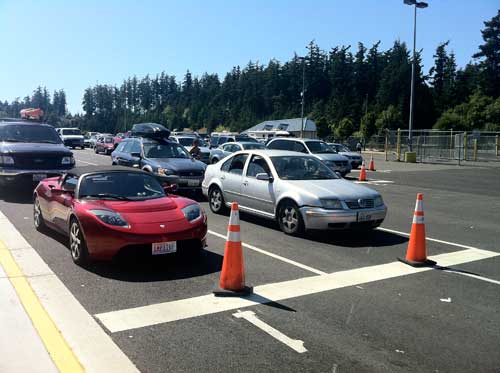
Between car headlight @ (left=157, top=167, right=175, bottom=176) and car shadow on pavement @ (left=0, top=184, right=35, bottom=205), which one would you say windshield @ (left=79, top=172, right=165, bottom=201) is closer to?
Result: car headlight @ (left=157, top=167, right=175, bottom=176)

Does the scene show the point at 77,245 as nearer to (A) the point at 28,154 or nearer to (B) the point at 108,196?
(B) the point at 108,196

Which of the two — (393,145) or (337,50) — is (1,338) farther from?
(337,50)

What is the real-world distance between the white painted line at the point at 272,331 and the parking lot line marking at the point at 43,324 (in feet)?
5.32

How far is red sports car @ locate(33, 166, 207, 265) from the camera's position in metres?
6.52

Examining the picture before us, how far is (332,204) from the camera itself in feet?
28.5

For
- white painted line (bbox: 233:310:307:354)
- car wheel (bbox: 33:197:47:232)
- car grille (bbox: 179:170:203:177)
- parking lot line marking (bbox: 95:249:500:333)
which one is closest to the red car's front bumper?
parking lot line marking (bbox: 95:249:500:333)

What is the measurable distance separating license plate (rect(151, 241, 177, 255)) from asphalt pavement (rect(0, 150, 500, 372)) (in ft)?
0.96

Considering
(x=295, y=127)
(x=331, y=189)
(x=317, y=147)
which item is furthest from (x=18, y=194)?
(x=295, y=127)

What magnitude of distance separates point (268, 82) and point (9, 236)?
5223 inches

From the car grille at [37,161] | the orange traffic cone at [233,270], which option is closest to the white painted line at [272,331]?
the orange traffic cone at [233,270]

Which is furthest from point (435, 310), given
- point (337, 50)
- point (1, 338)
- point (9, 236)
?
point (337, 50)

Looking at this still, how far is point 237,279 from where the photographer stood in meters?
5.79

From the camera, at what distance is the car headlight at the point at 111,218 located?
658 centimetres

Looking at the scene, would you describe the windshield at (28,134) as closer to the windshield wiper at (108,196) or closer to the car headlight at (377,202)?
the windshield wiper at (108,196)
